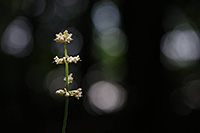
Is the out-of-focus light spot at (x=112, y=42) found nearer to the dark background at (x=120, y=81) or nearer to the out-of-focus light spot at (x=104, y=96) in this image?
the dark background at (x=120, y=81)

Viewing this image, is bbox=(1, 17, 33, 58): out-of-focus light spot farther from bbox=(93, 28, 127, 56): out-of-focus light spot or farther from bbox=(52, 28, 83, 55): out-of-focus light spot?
bbox=(93, 28, 127, 56): out-of-focus light spot

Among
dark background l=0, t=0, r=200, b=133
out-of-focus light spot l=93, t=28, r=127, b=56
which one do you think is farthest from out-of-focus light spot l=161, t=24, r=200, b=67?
out-of-focus light spot l=93, t=28, r=127, b=56

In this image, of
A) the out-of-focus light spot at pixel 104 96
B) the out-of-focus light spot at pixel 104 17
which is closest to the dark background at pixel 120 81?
the out-of-focus light spot at pixel 104 17

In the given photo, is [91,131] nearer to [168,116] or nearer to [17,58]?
[168,116]

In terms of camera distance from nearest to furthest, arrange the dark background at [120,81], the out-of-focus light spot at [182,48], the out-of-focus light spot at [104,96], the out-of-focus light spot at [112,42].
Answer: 1. the dark background at [120,81]
2. the out-of-focus light spot at [182,48]
3. the out-of-focus light spot at [112,42]
4. the out-of-focus light spot at [104,96]

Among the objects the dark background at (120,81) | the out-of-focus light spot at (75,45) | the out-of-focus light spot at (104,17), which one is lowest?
the dark background at (120,81)

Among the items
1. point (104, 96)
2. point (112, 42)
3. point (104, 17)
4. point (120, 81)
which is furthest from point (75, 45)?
point (104, 96)

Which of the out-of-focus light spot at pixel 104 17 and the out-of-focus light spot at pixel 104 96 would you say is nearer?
the out-of-focus light spot at pixel 104 17
